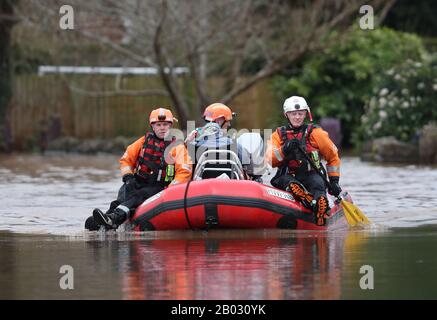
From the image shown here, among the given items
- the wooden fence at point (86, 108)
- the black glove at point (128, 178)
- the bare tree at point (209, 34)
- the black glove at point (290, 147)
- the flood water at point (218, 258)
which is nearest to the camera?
the flood water at point (218, 258)

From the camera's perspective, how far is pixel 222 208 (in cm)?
1545

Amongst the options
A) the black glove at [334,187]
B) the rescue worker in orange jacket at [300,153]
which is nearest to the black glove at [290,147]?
the rescue worker in orange jacket at [300,153]

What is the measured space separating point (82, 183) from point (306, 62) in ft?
47.9

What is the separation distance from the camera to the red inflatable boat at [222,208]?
1542cm

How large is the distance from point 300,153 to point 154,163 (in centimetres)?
193

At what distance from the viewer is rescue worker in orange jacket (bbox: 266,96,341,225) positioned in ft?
54.5

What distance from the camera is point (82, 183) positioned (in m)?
25.8

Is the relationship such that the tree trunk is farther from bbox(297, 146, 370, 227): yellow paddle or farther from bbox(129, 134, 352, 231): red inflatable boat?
bbox(129, 134, 352, 231): red inflatable boat

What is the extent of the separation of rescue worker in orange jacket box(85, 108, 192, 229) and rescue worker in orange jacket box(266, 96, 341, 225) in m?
1.31

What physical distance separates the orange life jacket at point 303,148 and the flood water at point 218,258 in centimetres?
107

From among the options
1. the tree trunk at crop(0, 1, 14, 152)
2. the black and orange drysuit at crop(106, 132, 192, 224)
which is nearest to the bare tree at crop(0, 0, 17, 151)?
the tree trunk at crop(0, 1, 14, 152)

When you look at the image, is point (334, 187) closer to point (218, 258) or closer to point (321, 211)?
point (321, 211)

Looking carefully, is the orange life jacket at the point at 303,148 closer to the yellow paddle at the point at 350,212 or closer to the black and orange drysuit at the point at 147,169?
the yellow paddle at the point at 350,212
